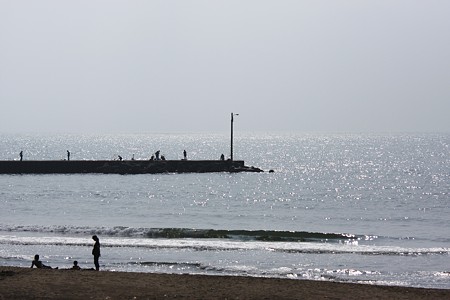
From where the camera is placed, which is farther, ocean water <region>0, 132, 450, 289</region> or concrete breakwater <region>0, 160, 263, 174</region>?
concrete breakwater <region>0, 160, 263, 174</region>

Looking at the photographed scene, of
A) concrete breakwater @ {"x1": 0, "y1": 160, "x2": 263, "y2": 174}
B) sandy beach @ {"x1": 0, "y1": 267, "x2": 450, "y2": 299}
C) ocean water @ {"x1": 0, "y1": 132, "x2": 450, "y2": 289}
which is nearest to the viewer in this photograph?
sandy beach @ {"x1": 0, "y1": 267, "x2": 450, "y2": 299}

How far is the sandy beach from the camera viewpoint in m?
21.3

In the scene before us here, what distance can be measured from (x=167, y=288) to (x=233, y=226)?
2387 centimetres

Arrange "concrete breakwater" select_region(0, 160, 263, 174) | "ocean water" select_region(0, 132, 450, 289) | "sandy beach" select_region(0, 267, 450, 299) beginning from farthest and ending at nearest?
"concrete breakwater" select_region(0, 160, 263, 174)
"ocean water" select_region(0, 132, 450, 289)
"sandy beach" select_region(0, 267, 450, 299)

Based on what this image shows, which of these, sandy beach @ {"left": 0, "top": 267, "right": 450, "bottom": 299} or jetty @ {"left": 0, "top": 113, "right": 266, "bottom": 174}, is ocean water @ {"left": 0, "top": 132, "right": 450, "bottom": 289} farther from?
sandy beach @ {"left": 0, "top": 267, "right": 450, "bottom": 299}

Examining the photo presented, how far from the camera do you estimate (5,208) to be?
55.4 metres

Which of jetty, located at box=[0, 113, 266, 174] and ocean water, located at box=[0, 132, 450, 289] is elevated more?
jetty, located at box=[0, 113, 266, 174]

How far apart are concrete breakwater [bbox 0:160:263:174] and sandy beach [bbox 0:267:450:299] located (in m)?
61.7

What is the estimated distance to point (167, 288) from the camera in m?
22.4

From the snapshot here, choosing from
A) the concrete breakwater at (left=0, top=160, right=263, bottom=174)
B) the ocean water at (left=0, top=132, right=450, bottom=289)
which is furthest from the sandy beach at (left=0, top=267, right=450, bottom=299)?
the concrete breakwater at (left=0, top=160, right=263, bottom=174)

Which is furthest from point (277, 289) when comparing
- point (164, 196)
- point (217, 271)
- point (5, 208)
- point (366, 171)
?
point (366, 171)

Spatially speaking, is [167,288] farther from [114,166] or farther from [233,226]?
[114,166]

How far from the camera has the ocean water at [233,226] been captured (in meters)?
30.4

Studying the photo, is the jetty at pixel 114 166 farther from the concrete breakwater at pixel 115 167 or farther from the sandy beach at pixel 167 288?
the sandy beach at pixel 167 288
